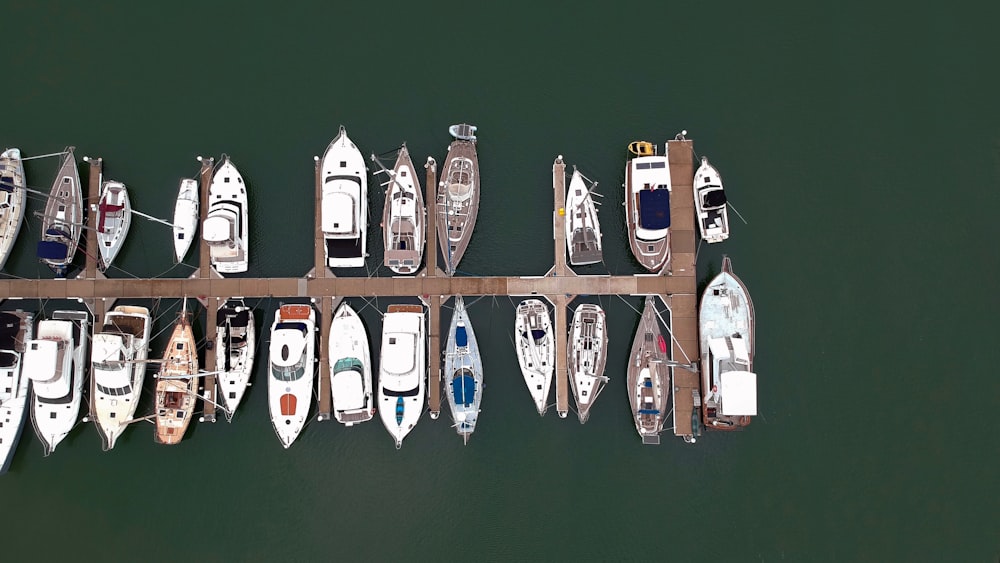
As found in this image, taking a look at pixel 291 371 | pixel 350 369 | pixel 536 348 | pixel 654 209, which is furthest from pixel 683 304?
pixel 291 371

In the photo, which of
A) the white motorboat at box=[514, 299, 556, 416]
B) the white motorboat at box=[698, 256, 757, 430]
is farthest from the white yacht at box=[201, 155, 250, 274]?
the white motorboat at box=[698, 256, 757, 430]

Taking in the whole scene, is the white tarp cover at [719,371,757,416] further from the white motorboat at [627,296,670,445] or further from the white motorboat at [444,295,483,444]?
the white motorboat at [444,295,483,444]

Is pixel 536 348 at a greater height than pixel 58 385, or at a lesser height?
greater

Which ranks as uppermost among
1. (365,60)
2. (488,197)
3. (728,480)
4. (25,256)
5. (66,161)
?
(365,60)

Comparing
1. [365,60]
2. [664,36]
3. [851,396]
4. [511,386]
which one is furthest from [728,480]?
[365,60]

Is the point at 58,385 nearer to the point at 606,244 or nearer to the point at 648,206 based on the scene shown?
the point at 606,244

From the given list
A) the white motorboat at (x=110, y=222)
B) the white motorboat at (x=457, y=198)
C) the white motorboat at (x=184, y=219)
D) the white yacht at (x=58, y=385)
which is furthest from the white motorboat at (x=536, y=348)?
the white yacht at (x=58, y=385)

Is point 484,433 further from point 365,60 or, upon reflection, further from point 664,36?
point 664,36
